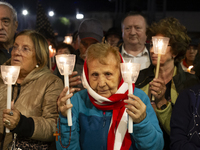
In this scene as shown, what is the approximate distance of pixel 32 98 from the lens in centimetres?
279

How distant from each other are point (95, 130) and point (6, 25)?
2.23m

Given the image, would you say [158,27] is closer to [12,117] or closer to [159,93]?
[159,93]

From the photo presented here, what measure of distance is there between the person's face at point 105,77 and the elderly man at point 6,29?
1772 mm

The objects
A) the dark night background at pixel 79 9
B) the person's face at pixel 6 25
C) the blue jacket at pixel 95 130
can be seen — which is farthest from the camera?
the dark night background at pixel 79 9

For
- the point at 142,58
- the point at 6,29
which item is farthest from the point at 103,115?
the point at 6,29

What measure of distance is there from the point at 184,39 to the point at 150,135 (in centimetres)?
160

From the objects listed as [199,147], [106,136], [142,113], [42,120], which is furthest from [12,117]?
[199,147]

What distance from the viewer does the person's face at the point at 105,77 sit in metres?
2.30

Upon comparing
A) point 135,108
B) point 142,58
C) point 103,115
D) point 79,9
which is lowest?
point 103,115

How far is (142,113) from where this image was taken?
2.02 m

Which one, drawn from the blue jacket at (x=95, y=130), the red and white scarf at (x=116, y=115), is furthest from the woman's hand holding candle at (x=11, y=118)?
the red and white scarf at (x=116, y=115)

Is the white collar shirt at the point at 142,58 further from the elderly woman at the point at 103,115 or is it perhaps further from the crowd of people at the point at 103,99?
the elderly woman at the point at 103,115

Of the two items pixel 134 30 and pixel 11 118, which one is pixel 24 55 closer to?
pixel 11 118

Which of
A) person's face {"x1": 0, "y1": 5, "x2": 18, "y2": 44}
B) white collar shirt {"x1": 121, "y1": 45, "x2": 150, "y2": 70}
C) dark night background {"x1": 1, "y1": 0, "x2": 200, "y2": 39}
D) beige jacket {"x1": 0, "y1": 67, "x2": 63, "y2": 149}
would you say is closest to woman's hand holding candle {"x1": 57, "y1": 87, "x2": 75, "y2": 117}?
beige jacket {"x1": 0, "y1": 67, "x2": 63, "y2": 149}
